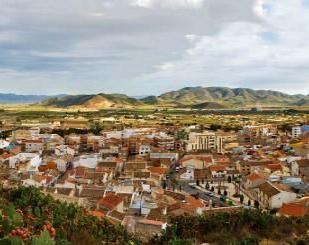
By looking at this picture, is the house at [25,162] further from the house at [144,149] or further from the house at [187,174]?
the house at [144,149]

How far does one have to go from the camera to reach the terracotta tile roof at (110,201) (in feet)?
→ 87.2

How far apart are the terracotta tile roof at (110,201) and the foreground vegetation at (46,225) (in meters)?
8.92

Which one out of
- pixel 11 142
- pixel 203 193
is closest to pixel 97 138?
pixel 11 142

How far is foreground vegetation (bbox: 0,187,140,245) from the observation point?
552cm

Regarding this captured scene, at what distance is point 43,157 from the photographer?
174 feet

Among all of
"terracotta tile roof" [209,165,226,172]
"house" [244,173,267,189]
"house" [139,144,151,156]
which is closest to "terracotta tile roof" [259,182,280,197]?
"house" [244,173,267,189]

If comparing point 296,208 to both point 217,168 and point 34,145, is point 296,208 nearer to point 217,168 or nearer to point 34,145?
point 217,168

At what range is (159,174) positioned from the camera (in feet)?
145

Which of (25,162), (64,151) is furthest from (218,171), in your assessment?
(64,151)

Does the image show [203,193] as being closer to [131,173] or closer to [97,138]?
[131,173]

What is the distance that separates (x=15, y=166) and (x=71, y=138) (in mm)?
23095

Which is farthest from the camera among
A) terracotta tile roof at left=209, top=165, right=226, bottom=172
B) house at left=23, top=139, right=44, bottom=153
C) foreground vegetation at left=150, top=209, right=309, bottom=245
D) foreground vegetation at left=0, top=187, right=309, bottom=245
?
house at left=23, top=139, right=44, bottom=153

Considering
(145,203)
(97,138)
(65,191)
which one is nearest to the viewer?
(145,203)

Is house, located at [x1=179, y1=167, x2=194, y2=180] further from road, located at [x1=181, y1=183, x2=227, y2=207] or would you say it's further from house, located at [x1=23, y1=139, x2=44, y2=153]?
house, located at [x1=23, y1=139, x2=44, y2=153]
